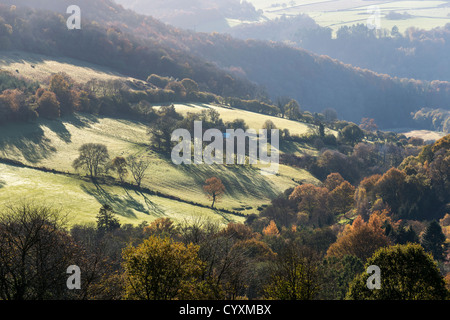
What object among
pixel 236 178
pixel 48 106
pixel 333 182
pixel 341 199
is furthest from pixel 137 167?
pixel 333 182

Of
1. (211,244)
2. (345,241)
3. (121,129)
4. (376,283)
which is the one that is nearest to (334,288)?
(376,283)

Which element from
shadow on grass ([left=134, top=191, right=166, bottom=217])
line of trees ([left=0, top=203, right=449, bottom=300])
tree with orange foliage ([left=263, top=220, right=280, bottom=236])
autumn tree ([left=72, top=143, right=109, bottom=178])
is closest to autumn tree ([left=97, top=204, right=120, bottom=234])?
shadow on grass ([left=134, top=191, right=166, bottom=217])

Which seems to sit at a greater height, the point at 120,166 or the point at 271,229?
the point at 120,166

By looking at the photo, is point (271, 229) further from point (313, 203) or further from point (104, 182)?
point (104, 182)

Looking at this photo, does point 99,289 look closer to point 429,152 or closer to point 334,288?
point 334,288

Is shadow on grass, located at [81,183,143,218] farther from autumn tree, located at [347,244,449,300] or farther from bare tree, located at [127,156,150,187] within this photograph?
autumn tree, located at [347,244,449,300]
